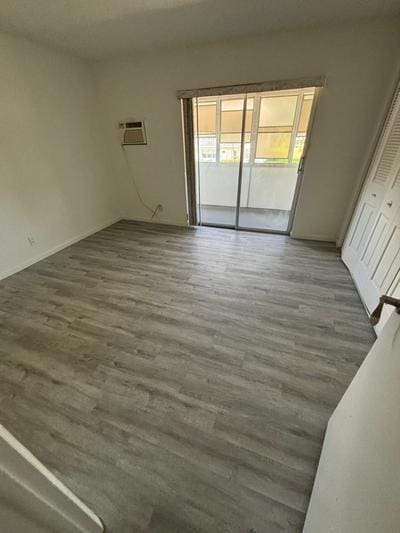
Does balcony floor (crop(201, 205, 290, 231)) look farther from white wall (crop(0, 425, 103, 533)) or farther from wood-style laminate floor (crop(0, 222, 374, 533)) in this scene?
white wall (crop(0, 425, 103, 533))

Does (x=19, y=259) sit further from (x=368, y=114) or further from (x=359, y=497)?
(x=368, y=114)

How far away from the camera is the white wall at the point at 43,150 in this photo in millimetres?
2469

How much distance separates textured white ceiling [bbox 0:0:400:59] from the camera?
1910 mm

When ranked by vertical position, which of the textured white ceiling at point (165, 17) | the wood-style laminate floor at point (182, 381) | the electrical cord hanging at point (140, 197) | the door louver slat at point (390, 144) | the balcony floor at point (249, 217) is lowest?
the wood-style laminate floor at point (182, 381)

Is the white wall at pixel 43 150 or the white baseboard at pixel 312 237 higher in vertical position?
the white wall at pixel 43 150

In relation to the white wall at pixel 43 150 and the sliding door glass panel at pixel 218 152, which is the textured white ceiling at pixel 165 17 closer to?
the white wall at pixel 43 150

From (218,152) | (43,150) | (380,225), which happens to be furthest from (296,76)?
(43,150)

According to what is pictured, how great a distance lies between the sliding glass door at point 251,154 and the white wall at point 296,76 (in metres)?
0.29

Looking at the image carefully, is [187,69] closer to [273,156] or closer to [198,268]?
[273,156]

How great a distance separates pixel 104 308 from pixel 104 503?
139 centimetres

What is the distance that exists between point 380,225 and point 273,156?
231 cm

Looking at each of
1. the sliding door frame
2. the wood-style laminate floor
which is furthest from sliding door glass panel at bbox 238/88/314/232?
the wood-style laminate floor

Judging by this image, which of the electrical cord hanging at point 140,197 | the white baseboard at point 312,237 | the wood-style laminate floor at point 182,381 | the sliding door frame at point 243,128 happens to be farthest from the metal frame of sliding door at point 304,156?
the electrical cord hanging at point 140,197

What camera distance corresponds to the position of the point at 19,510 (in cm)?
45
